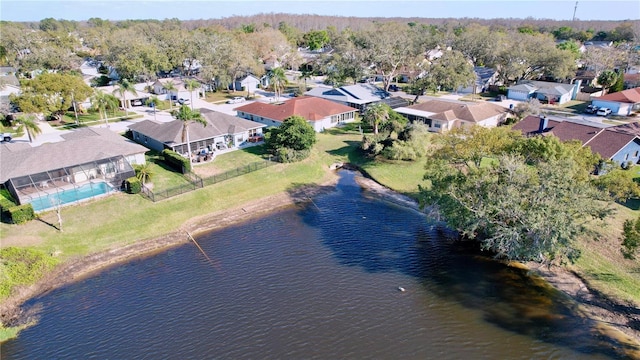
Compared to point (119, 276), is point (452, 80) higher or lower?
higher

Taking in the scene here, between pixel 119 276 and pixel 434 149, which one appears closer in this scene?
pixel 119 276

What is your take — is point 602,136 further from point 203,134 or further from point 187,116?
point 187,116

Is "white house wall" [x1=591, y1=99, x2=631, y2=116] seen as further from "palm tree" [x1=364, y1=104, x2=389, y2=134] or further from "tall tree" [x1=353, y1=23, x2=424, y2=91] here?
"palm tree" [x1=364, y1=104, x2=389, y2=134]

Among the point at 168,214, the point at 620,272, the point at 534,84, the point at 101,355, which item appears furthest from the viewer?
the point at 534,84

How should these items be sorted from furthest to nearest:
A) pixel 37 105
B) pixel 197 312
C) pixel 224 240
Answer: pixel 37 105, pixel 224 240, pixel 197 312

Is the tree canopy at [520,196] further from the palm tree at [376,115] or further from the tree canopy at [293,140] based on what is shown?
the palm tree at [376,115]

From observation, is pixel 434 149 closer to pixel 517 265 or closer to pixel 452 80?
pixel 517 265

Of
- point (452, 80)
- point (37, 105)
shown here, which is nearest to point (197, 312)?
point (37, 105)
